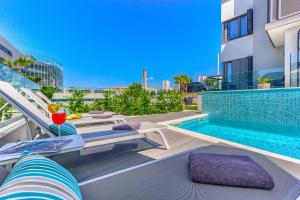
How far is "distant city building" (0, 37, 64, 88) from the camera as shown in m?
31.3

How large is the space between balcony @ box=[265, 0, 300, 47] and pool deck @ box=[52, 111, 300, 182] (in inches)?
313

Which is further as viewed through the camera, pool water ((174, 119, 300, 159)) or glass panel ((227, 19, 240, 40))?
glass panel ((227, 19, 240, 40))

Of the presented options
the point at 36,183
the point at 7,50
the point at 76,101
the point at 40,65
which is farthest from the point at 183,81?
the point at 7,50

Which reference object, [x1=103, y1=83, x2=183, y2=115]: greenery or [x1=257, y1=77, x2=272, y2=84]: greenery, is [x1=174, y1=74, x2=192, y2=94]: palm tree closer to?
[x1=103, y1=83, x2=183, y2=115]: greenery

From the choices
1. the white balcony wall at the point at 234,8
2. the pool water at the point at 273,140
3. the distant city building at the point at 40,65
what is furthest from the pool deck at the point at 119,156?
the distant city building at the point at 40,65

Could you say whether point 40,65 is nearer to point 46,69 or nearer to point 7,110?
point 46,69

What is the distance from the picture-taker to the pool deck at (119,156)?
2.71 meters

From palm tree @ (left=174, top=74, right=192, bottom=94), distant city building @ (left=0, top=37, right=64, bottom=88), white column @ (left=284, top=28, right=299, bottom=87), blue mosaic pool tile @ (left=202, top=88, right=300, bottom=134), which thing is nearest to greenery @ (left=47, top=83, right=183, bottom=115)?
blue mosaic pool tile @ (left=202, top=88, right=300, bottom=134)

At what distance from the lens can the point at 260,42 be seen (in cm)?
1120

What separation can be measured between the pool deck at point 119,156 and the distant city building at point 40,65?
32.0 meters

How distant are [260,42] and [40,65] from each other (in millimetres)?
39163

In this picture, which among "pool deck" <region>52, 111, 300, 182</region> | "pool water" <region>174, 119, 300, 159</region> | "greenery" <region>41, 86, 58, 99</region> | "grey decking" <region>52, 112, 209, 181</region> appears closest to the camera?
"pool deck" <region>52, 111, 300, 182</region>

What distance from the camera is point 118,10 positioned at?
25047 millimetres

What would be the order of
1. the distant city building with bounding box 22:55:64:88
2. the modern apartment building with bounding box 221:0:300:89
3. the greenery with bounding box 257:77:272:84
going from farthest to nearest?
the distant city building with bounding box 22:55:64:88, the greenery with bounding box 257:77:272:84, the modern apartment building with bounding box 221:0:300:89
